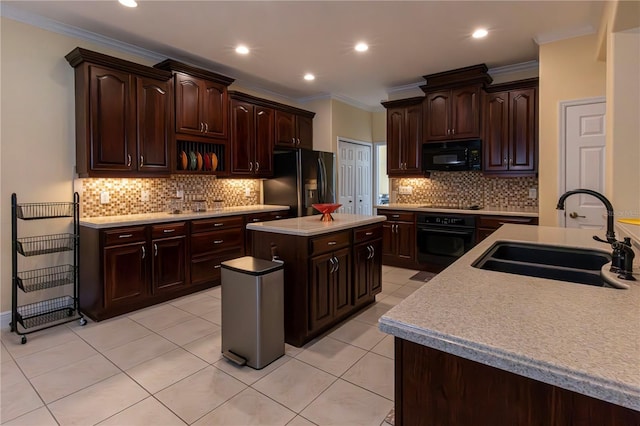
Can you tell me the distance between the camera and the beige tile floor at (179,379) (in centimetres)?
184

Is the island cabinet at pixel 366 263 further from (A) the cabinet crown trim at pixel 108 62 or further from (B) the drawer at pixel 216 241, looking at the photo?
(A) the cabinet crown trim at pixel 108 62

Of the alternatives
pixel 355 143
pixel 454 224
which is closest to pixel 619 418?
pixel 454 224

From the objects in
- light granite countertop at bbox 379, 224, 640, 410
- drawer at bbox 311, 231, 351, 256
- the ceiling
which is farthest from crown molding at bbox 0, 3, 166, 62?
light granite countertop at bbox 379, 224, 640, 410

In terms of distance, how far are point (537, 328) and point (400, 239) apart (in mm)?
4144

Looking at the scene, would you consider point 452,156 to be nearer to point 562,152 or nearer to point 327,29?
point 562,152

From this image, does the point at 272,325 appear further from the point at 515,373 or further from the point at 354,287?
the point at 515,373

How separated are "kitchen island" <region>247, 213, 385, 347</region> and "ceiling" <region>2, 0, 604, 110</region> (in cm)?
190

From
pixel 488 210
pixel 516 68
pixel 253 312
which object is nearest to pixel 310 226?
pixel 253 312

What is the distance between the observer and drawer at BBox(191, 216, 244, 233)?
381 cm

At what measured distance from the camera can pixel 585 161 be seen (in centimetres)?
353

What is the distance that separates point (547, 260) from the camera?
1885mm

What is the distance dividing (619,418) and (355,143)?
615cm

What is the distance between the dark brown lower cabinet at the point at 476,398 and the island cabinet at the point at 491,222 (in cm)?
361

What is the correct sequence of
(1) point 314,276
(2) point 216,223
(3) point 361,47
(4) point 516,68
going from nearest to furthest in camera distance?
(1) point 314,276, (3) point 361,47, (2) point 216,223, (4) point 516,68
